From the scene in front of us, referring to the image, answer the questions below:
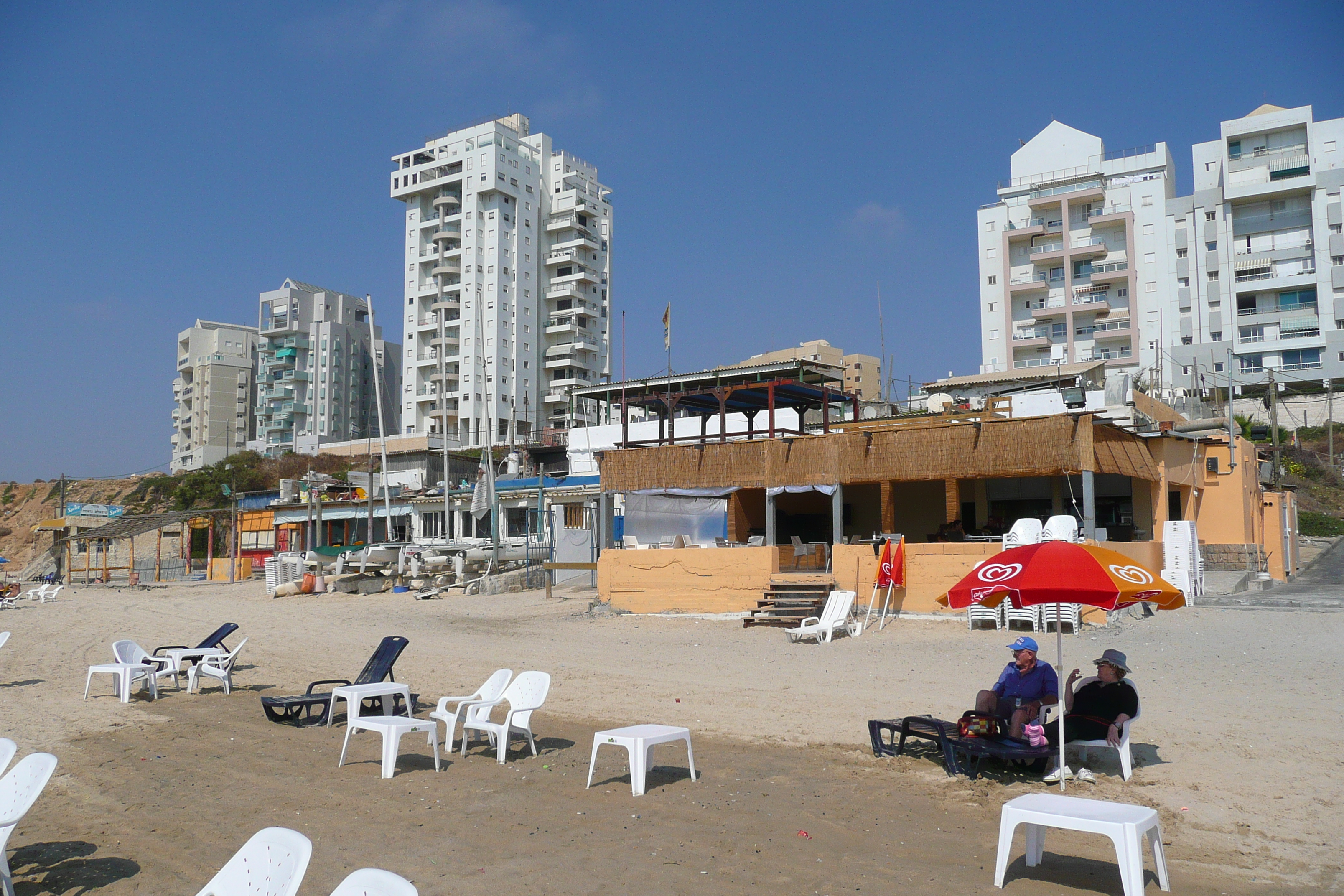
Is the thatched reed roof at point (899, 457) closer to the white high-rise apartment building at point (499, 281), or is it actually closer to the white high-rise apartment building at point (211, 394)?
the white high-rise apartment building at point (499, 281)

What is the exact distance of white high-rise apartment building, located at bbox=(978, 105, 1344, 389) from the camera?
54.7m

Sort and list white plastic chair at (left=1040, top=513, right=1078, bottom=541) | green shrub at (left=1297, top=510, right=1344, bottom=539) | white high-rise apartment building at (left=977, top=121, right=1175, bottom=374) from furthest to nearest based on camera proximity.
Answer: white high-rise apartment building at (left=977, top=121, right=1175, bottom=374)
green shrub at (left=1297, top=510, right=1344, bottom=539)
white plastic chair at (left=1040, top=513, right=1078, bottom=541)

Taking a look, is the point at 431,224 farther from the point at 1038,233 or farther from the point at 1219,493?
the point at 1219,493

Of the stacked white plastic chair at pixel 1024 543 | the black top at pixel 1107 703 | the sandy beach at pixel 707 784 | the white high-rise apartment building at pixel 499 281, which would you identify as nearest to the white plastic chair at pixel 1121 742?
the black top at pixel 1107 703

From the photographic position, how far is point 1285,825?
→ 5.91 m

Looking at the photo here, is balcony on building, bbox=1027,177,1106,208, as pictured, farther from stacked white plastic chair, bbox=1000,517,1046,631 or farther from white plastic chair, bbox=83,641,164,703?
white plastic chair, bbox=83,641,164,703

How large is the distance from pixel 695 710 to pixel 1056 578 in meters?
4.90

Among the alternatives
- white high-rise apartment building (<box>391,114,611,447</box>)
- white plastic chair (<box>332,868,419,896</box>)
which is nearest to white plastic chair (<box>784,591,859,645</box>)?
white plastic chair (<box>332,868,419,896</box>)

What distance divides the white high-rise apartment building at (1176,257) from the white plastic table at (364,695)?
179 feet

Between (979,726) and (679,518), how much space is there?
17.3 m

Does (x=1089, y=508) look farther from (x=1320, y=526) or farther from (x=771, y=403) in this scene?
(x=1320, y=526)

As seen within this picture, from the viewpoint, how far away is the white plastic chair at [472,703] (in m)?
8.48

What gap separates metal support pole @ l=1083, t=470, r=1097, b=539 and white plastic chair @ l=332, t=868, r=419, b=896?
16.3 meters

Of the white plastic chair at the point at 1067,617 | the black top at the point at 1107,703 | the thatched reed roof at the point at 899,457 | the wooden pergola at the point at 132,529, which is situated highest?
the thatched reed roof at the point at 899,457
